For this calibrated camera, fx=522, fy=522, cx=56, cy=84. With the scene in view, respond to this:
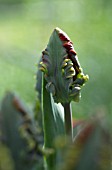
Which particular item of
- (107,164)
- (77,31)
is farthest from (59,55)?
(77,31)

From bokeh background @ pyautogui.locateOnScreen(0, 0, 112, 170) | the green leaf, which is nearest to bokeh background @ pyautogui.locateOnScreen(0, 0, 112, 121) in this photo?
bokeh background @ pyautogui.locateOnScreen(0, 0, 112, 170)

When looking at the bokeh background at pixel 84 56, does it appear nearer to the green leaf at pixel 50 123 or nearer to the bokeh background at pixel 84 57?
the bokeh background at pixel 84 57

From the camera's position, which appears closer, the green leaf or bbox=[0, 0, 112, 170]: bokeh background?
the green leaf

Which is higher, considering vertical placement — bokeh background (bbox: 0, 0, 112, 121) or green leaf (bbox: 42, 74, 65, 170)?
bokeh background (bbox: 0, 0, 112, 121)

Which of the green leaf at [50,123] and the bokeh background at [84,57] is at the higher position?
the bokeh background at [84,57]

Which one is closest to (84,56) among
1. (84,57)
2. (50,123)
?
(84,57)

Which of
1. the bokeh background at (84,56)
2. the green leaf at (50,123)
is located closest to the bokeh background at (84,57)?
the bokeh background at (84,56)

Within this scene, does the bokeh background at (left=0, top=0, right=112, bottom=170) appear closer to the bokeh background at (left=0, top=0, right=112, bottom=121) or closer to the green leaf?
the bokeh background at (left=0, top=0, right=112, bottom=121)

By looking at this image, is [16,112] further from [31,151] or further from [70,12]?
[70,12]

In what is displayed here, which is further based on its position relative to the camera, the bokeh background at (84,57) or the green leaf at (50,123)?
the bokeh background at (84,57)

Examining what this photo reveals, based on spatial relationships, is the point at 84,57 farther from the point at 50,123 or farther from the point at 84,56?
the point at 50,123

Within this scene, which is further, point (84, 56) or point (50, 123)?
point (84, 56)
